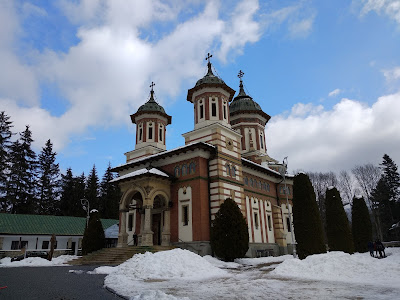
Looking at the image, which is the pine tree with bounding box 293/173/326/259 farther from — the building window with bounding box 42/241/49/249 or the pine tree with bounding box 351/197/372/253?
the building window with bounding box 42/241/49/249

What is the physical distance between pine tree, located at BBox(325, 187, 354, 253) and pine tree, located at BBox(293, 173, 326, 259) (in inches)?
155

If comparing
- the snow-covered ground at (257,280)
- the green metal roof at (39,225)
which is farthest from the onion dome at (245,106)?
the snow-covered ground at (257,280)

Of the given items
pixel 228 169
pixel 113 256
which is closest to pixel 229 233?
pixel 228 169

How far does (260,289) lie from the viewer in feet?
28.8

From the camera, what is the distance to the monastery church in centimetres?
2241

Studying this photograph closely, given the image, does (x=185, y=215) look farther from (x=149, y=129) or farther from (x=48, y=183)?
(x=48, y=183)

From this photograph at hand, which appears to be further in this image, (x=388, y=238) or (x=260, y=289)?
(x=388, y=238)

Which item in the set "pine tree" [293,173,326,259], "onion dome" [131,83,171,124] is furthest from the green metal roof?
"pine tree" [293,173,326,259]

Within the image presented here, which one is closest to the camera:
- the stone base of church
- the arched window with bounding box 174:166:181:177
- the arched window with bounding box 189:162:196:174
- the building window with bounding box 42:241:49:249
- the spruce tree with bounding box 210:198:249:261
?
the spruce tree with bounding box 210:198:249:261

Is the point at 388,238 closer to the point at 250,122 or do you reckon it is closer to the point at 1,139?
the point at 250,122

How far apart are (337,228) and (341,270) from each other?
453 inches

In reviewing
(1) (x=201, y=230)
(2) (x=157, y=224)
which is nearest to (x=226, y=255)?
(1) (x=201, y=230)

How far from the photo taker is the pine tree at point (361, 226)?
2720 cm

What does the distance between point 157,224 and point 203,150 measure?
7.49 m
